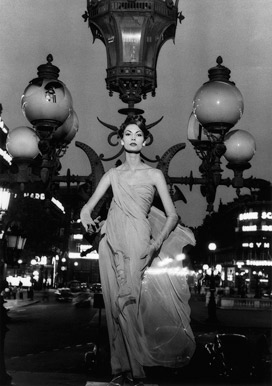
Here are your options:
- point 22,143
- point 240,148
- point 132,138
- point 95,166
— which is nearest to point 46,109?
point 95,166

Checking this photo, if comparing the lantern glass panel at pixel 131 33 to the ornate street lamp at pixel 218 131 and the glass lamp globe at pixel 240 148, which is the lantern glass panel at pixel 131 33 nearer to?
the ornate street lamp at pixel 218 131

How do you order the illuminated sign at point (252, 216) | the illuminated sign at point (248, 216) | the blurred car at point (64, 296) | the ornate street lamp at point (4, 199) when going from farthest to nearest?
the illuminated sign at point (248, 216)
the illuminated sign at point (252, 216)
the blurred car at point (64, 296)
the ornate street lamp at point (4, 199)

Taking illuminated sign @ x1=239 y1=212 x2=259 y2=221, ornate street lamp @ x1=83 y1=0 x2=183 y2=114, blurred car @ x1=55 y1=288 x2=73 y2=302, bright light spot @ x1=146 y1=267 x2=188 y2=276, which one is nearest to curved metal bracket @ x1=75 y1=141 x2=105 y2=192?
ornate street lamp @ x1=83 y1=0 x2=183 y2=114

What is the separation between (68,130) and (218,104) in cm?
234

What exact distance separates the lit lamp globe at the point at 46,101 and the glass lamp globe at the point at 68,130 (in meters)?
1.08

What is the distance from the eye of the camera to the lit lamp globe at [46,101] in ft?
28.0

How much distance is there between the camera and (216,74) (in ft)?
28.8

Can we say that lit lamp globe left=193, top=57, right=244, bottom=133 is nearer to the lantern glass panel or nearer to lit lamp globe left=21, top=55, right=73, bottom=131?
the lantern glass panel

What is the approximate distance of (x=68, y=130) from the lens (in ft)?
32.7

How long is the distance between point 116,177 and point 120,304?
3.60 feet

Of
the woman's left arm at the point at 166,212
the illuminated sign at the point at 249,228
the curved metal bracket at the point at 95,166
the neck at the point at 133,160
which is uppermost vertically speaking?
the illuminated sign at the point at 249,228

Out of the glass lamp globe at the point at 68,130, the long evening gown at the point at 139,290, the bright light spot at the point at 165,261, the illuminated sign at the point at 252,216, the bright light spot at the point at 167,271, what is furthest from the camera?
the illuminated sign at the point at 252,216

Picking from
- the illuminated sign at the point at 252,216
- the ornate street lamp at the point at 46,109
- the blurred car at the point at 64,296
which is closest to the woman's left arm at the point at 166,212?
the ornate street lamp at the point at 46,109

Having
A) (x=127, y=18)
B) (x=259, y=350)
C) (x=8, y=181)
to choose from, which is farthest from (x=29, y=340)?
(x=127, y=18)
